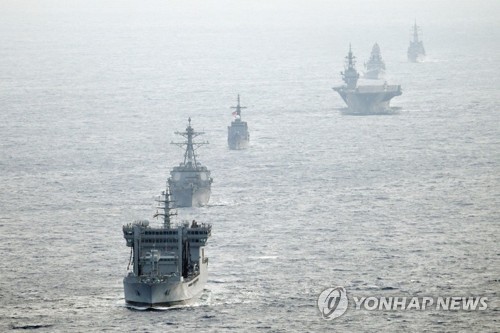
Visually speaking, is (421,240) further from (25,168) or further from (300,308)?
(25,168)

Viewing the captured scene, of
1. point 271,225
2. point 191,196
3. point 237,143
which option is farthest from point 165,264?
point 237,143

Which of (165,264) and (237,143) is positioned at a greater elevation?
(237,143)

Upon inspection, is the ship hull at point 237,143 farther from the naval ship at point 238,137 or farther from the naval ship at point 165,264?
the naval ship at point 165,264

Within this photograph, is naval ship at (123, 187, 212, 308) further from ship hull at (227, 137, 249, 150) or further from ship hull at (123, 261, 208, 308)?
ship hull at (227, 137, 249, 150)

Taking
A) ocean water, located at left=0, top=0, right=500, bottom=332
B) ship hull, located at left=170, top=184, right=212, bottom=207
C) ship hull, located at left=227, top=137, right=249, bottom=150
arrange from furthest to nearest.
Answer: ship hull, located at left=227, top=137, right=249, bottom=150, ship hull, located at left=170, top=184, right=212, bottom=207, ocean water, located at left=0, top=0, right=500, bottom=332

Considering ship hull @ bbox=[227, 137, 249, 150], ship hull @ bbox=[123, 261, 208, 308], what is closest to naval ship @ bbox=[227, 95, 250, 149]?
ship hull @ bbox=[227, 137, 249, 150]

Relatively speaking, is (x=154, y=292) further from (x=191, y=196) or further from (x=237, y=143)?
(x=237, y=143)
